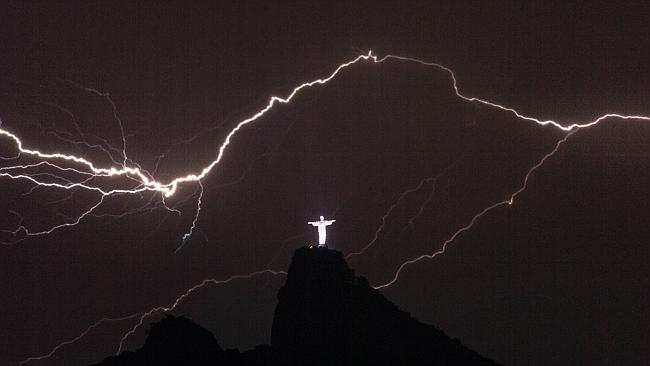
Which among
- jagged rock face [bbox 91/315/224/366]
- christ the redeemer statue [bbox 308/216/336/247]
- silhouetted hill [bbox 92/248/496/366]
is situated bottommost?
jagged rock face [bbox 91/315/224/366]

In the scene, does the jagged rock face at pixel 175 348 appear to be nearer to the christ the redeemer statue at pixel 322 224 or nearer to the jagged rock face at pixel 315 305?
the jagged rock face at pixel 315 305

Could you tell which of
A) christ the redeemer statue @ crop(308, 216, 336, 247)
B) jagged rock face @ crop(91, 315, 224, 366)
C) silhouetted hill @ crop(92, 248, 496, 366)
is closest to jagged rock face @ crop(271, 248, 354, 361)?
silhouetted hill @ crop(92, 248, 496, 366)

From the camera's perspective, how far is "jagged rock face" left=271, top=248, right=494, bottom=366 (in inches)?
623

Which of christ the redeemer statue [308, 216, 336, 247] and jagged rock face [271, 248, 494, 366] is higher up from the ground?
christ the redeemer statue [308, 216, 336, 247]

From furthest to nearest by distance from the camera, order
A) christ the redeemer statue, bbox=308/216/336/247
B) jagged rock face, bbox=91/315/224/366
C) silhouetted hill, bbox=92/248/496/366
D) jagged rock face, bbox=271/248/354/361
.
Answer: christ the redeemer statue, bbox=308/216/336/247 < jagged rock face, bbox=271/248/354/361 < silhouetted hill, bbox=92/248/496/366 < jagged rock face, bbox=91/315/224/366

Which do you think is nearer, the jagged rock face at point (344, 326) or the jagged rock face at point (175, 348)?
the jagged rock face at point (175, 348)

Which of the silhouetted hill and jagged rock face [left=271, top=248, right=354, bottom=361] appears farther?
jagged rock face [left=271, top=248, right=354, bottom=361]

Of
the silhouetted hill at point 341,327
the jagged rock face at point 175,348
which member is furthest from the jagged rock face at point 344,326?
the jagged rock face at point 175,348

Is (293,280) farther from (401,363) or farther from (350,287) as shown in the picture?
(401,363)

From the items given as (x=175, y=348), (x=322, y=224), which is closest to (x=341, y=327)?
(x=322, y=224)

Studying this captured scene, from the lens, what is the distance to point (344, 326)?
52.9ft

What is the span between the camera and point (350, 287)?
16.6 m

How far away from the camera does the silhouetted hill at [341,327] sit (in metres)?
15.8

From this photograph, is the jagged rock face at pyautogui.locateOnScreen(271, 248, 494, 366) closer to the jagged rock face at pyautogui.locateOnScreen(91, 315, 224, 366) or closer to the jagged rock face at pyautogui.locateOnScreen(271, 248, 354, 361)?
the jagged rock face at pyautogui.locateOnScreen(271, 248, 354, 361)
